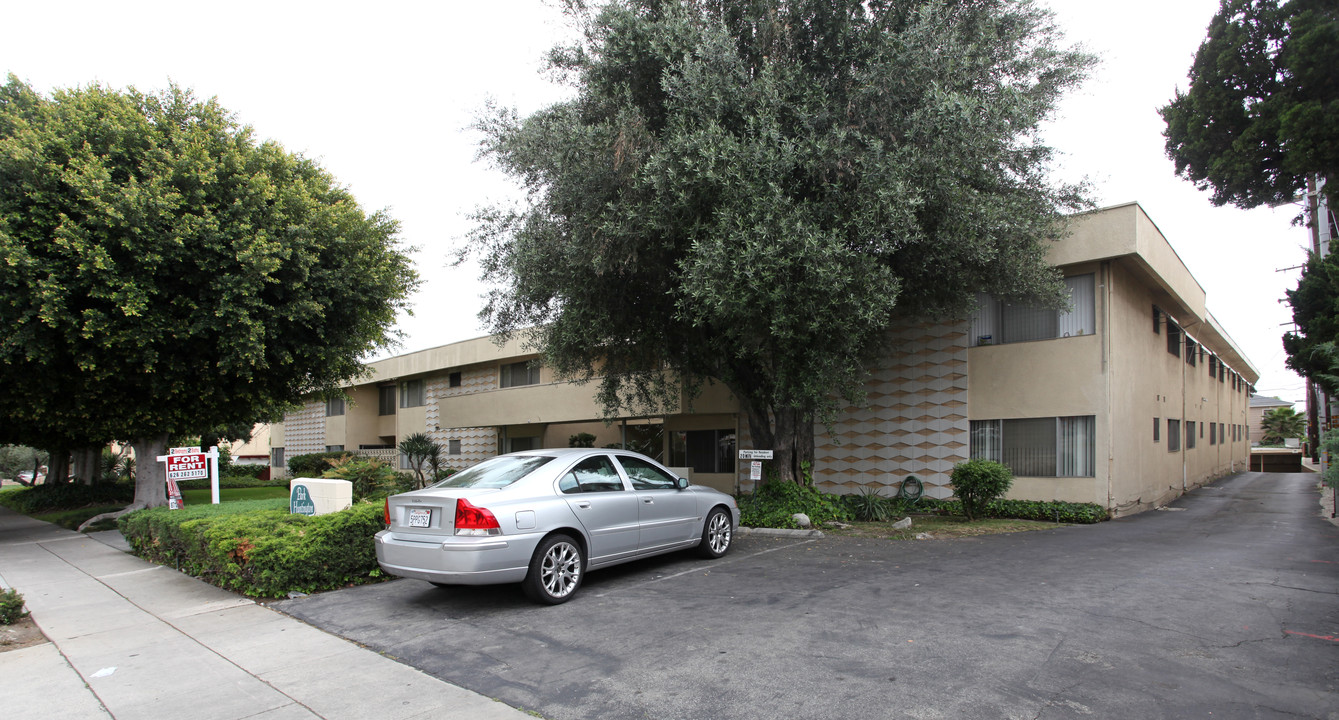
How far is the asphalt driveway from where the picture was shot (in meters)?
4.23

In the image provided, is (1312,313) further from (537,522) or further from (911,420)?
(537,522)

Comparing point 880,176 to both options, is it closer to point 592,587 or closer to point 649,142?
point 649,142

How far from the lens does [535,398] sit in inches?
890

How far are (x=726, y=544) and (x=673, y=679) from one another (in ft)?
15.2

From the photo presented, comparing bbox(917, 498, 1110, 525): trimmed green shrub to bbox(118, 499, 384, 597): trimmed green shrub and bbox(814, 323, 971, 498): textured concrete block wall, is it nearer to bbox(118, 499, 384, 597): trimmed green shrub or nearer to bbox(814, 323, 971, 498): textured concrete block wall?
bbox(814, 323, 971, 498): textured concrete block wall

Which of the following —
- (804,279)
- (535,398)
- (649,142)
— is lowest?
(535,398)

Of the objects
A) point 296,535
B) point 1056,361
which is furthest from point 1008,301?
point 296,535

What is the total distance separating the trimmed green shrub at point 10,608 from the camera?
6.40m

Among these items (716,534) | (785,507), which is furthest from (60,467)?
(716,534)

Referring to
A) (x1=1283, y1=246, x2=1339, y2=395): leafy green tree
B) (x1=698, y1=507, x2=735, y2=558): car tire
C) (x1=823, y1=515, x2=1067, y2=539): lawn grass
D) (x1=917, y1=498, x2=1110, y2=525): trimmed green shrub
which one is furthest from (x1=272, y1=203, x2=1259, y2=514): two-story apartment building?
(x1=698, y1=507, x2=735, y2=558): car tire

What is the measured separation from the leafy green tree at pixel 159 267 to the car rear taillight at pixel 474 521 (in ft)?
25.5

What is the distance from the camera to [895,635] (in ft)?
18.0

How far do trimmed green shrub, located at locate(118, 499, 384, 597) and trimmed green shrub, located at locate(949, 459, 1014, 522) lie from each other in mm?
9589

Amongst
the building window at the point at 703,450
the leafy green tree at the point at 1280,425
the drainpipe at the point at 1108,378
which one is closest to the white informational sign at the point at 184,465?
the building window at the point at 703,450
